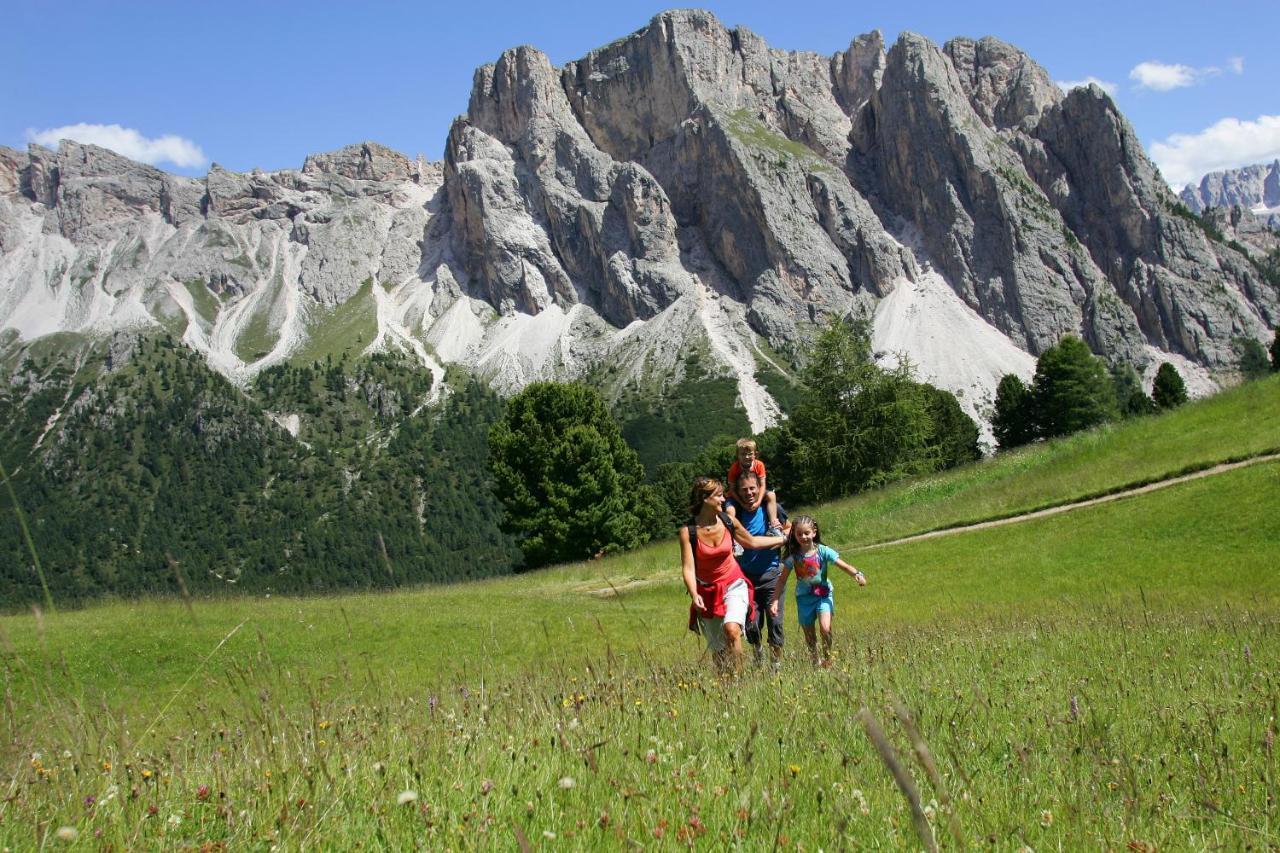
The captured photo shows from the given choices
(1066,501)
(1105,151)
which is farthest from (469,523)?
(1105,151)

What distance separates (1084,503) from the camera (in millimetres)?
25438

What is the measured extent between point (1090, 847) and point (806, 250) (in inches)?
8030

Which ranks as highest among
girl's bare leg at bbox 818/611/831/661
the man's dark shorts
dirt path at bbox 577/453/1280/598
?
the man's dark shorts

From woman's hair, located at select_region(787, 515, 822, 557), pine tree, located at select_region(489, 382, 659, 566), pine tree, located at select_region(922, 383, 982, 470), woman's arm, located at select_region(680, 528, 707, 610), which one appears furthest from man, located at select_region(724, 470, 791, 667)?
pine tree, located at select_region(922, 383, 982, 470)

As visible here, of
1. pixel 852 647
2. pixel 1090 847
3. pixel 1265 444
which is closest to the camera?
pixel 1090 847

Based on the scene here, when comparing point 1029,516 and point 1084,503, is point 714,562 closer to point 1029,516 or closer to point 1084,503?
point 1029,516

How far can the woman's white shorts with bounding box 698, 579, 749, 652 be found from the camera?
30.9 feet

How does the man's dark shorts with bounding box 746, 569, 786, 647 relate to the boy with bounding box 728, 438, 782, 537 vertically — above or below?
below

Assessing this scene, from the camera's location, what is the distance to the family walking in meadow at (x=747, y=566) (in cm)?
949

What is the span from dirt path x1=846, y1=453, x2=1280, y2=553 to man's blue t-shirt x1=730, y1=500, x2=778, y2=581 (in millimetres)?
17572

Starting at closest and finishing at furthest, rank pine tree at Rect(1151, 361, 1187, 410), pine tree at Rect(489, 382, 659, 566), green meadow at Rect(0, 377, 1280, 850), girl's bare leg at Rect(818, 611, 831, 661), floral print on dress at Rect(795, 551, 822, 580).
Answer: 1. green meadow at Rect(0, 377, 1280, 850)
2. girl's bare leg at Rect(818, 611, 831, 661)
3. floral print on dress at Rect(795, 551, 822, 580)
4. pine tree at Rect(489, 382, 659, 566)
5. pine tree at Rect(1151, 361, 1187, 410)

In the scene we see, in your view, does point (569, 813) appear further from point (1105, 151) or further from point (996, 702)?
point (1105, 151)

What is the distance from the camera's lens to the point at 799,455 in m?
48.8

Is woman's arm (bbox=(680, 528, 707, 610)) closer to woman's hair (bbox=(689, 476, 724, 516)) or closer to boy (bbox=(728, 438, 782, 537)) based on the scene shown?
woman's hair (bbox=(689, 476, 724, 516))
